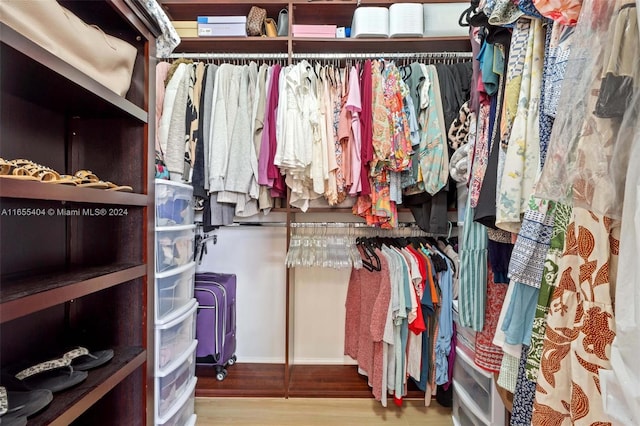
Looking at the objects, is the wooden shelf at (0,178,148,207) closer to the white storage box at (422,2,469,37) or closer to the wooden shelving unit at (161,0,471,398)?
the wooden shelving unit at (161,0,471,398)

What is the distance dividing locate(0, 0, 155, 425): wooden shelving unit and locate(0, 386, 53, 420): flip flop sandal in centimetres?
4

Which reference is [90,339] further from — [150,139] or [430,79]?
[430,79]

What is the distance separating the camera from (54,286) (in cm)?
61

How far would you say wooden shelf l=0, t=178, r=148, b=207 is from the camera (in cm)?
50

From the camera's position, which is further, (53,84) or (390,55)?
(390,55)

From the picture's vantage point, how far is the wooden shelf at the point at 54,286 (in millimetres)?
526

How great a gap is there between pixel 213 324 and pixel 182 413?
45 centimetres

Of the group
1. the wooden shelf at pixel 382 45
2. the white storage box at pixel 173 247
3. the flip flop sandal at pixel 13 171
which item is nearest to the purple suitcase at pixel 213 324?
the white storage box at pixel 173 247

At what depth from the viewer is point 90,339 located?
3.06ft

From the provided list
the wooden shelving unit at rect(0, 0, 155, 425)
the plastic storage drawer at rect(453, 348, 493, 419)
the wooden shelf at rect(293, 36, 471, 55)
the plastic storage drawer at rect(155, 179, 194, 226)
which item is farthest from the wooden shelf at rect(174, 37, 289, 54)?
the plastic storage drawer at rect(453, 348, 493, 419)

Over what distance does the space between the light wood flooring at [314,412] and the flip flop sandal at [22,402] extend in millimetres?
963

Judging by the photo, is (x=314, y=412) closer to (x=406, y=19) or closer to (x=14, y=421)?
(x=14, y=421)

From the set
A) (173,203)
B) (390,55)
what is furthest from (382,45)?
(173,203)

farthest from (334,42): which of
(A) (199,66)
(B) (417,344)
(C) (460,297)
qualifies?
(B) (417,344)
